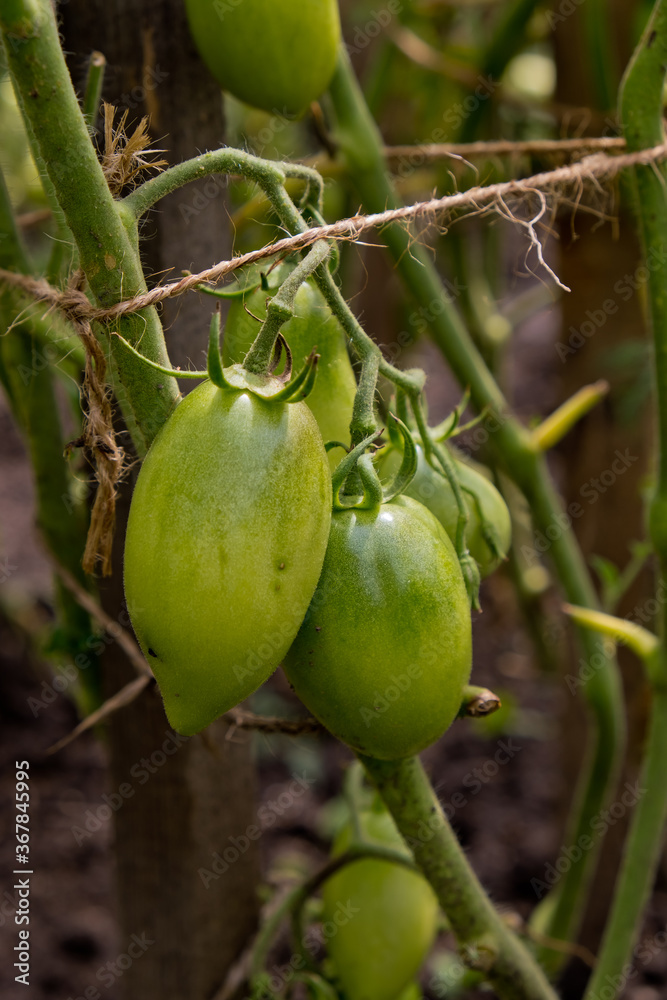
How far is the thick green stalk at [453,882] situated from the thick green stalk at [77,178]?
276 mm

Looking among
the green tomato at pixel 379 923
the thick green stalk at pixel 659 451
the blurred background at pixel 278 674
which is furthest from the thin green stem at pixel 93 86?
the green tomato at pixel 379 923

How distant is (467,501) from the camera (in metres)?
0.58

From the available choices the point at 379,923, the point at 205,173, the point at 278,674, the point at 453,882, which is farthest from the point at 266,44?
the point at 278,674

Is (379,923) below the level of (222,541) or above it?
below

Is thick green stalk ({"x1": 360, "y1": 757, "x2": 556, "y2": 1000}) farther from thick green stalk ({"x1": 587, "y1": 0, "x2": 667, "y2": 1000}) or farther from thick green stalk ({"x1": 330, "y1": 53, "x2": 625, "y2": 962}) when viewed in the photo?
thick green stalk ({"x1": 330, "y1": 53, "x2": 625, "y2": 962})

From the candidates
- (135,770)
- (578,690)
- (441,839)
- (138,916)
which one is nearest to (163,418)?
(441,839)

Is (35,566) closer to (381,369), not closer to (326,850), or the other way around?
(326,850)

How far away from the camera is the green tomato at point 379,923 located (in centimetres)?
81

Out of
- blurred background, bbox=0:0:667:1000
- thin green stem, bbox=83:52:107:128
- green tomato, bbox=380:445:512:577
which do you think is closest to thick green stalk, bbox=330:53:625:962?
blurred background, bbox=0:0:667:1000

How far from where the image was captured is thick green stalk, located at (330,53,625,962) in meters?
0.81

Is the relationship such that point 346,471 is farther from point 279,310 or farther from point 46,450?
point 46,450

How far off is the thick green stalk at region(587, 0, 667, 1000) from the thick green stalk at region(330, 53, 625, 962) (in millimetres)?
A: 154

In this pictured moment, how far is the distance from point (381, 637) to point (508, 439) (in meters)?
0.52

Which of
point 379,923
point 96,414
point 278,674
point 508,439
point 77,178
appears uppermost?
point 77,178
